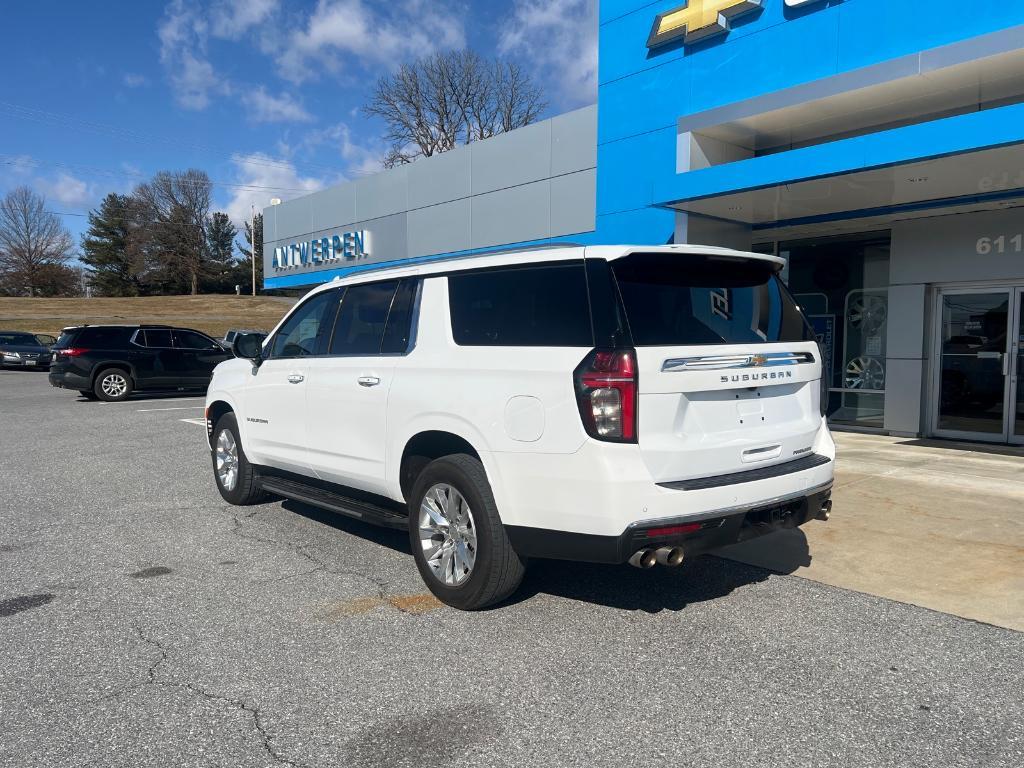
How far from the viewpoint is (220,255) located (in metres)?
87.8

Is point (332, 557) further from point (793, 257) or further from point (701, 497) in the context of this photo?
point (793, 257)

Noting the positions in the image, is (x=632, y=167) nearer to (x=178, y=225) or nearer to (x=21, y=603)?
(x=21, y=603)

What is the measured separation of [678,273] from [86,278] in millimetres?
94694

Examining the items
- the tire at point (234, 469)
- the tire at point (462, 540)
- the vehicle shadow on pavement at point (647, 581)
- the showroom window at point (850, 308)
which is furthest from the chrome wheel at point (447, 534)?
the showroom window at point (850, 308)

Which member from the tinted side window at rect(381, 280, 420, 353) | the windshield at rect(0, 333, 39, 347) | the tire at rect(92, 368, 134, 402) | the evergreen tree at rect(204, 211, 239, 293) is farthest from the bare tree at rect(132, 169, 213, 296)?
the tinted side window at rect(381, 280, 420, 353)

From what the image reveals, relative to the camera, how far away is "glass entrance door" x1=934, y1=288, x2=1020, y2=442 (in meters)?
10.5

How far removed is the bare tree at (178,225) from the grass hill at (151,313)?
366 inches

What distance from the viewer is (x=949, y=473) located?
8305 millimetres

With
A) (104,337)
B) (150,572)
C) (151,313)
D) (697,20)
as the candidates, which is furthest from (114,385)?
(151,313)

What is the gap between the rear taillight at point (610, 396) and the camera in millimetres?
3529

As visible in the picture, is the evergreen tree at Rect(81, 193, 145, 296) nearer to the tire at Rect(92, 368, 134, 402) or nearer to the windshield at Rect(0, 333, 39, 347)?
the windshield at Rect(0, 333, 39, 347)

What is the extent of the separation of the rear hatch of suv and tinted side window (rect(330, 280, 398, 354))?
186 cm

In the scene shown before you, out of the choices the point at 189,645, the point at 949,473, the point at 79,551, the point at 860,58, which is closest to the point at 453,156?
the point at 860,58

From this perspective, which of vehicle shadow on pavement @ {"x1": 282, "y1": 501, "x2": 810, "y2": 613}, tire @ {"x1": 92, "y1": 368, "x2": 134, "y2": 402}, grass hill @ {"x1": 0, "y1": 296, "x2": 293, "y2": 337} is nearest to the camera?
vehicle shadow on pavement @ {"x1": 282, "y1": 501, "x2": 810, "y2": 613}
